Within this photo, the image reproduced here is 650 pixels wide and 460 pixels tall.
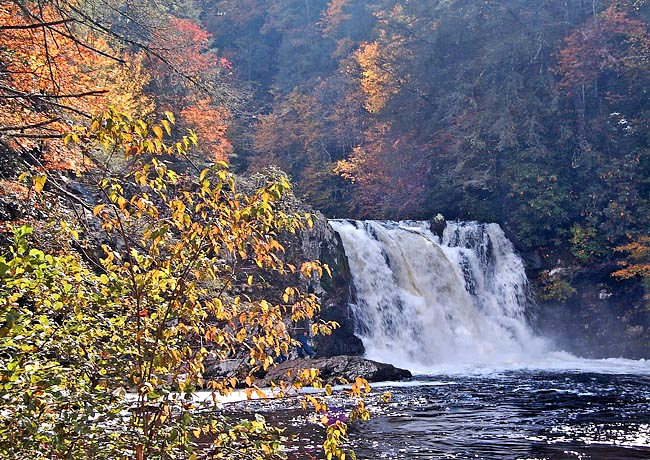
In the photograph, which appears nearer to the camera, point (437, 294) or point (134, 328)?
point (134, 328)


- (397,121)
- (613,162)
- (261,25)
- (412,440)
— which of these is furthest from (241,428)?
(261,25)

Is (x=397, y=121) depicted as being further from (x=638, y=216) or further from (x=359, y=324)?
(x=359, y=324)

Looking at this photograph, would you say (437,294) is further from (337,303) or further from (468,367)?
(337,303)

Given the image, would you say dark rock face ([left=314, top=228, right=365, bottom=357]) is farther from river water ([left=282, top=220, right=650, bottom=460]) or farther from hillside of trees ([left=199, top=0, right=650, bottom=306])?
hillside of trees ([left=199, top=0, right=650, bottom=306])

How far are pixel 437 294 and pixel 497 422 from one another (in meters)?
9.66

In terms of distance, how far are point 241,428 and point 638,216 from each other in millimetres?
19630

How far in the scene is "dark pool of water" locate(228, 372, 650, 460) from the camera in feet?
22.6

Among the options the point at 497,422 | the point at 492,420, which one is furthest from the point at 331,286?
the point at 497,422

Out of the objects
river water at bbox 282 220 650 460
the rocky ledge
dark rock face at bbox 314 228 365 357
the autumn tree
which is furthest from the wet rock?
the autumn tree

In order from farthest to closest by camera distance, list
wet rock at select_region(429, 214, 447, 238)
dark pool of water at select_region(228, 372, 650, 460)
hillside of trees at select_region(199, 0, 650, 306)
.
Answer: wet rock at select_region(429, 214, 447, 238) → hillside of trees at select_region(199, 0, 650, 306) → dark pool of water at select_region(228, 372, 650, 460)

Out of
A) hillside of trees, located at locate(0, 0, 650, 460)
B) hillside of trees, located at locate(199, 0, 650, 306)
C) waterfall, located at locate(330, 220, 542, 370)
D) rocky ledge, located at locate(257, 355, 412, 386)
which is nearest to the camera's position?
hillside of trees, located at locate(0, 0, 650, 460)

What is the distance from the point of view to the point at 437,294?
715 inches

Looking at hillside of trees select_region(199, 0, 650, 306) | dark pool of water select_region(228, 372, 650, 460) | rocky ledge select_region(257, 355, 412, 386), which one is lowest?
dark pool of water select_region(228, 372, 650, 460)

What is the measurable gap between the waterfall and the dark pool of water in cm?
409
